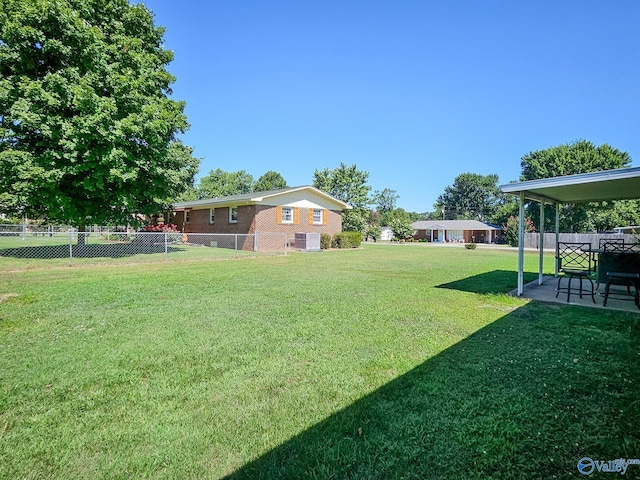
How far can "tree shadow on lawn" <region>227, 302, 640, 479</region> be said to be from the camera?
2.06 m

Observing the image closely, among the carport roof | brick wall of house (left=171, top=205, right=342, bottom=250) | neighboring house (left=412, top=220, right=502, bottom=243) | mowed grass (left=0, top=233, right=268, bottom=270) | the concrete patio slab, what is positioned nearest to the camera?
the carport roof

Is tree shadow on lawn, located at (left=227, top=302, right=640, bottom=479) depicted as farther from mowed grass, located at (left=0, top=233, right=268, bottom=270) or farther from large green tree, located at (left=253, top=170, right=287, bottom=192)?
large green tree, located at (left=253, top=170, right=287, bottom=192)

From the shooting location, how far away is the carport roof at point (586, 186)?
599 centimetres

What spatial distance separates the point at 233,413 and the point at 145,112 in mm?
15151

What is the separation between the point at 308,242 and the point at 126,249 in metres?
10.4

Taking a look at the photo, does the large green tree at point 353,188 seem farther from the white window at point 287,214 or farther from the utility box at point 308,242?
the utility box at point 308,242

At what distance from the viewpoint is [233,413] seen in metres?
2.62

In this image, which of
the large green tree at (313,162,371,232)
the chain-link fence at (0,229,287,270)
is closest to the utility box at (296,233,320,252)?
the chain-link fence at (0,229,287,270)

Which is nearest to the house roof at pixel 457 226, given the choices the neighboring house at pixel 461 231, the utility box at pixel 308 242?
the neighboring house at pixel 461 231

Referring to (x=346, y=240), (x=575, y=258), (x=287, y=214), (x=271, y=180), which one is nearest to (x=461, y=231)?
(x=346, y=240)

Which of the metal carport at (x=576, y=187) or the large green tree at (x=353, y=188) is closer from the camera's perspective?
the metal carport at (x=576, y=187)

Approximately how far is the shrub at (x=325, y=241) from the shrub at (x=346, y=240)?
75 centimetres

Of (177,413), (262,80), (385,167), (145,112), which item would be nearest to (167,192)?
(145,112)

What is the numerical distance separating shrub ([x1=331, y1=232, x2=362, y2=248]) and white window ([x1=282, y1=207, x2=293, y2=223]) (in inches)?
153
